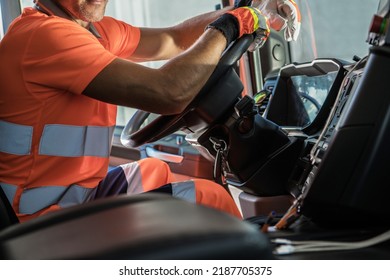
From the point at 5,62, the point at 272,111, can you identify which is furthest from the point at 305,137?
the point at 5,62

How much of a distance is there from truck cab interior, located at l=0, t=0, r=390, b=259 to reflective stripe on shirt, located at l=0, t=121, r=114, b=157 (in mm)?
200

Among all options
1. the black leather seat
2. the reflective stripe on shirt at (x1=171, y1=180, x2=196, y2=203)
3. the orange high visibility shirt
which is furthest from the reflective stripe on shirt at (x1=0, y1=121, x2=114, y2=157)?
the black leather seat

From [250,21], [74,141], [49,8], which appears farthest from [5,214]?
[250,21]

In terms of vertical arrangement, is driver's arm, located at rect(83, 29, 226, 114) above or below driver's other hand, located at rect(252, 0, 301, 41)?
below

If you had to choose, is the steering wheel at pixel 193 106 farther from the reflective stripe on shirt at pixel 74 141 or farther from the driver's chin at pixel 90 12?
the driver's chin at pixel 90 12

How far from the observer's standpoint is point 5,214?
1.35 metres

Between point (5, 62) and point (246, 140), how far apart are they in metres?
0.69

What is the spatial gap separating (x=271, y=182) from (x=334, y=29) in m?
1.28

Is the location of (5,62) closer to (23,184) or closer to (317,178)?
(23,184)

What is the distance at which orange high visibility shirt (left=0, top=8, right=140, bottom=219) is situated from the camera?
1.50m

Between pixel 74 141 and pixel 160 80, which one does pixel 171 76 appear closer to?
pixel 160 80

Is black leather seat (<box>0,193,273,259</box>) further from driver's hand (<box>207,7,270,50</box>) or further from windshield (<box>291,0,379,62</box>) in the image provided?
windshield (<box>291,0,379,62</box>)

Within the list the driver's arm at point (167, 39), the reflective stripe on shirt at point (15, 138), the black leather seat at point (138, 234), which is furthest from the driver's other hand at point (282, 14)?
the black leather seat at point (138, 234)

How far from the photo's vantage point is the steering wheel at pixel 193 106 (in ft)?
5.00
